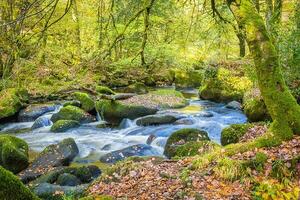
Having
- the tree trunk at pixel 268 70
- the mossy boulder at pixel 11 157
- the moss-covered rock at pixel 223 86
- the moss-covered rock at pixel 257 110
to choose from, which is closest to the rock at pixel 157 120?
the moss-covered rock at pixel 257 110

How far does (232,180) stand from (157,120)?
8.74 m

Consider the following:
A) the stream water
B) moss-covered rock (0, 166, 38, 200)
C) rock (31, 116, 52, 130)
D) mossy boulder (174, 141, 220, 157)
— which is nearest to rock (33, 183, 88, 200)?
mossy boulder (174, 141, 220, 157)

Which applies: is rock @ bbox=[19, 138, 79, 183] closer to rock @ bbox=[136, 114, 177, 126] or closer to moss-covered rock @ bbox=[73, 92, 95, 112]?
rock @ bbox=[136, 114, 177, 126]

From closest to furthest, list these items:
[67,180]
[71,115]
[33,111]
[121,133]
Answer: [67,180], [121,133], [71,115], [33,111]

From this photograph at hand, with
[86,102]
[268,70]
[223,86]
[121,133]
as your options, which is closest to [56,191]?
[268,70]

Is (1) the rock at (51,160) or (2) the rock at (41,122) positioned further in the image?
(2) the rock at (41,122)

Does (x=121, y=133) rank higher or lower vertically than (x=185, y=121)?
lower

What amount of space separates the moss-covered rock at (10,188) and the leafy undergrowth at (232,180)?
248 cm

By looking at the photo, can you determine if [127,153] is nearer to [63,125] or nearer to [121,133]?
[121,133]

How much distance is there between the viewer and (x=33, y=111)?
17.5 meters

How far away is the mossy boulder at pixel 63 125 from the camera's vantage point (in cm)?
1505

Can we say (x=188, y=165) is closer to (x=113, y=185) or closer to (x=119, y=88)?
(x=113, y=185)

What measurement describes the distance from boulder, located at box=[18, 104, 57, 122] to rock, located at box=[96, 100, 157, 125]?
2786 millimetres

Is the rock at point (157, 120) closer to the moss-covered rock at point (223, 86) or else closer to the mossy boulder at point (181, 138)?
the mossy boulder at point (181, 138)
